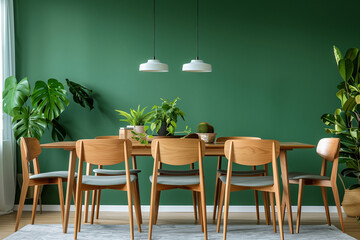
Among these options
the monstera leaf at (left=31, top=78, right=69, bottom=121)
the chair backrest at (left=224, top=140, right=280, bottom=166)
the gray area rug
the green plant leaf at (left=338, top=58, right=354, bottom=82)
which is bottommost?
the gray area rug

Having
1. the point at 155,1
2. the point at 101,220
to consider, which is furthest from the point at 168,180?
the point at 155,1

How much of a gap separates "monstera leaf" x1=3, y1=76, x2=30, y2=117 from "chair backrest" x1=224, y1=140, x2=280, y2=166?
260 cm

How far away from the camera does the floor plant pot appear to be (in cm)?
445

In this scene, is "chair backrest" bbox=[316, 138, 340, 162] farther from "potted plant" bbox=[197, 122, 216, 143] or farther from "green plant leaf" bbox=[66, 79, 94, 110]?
"green plant leaf" bbox=[66, 79, 94, 110]

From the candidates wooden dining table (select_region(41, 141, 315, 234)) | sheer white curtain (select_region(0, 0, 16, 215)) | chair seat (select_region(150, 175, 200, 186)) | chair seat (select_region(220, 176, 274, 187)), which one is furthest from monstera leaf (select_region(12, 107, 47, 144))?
chair seat (select_region(220, 176, 274, 187))

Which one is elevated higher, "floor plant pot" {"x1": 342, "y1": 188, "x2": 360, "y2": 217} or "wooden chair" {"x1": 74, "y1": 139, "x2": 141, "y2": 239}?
"wooden chair" {"x1": 74, "y1": 139, "x2": 141, "y2": 239}

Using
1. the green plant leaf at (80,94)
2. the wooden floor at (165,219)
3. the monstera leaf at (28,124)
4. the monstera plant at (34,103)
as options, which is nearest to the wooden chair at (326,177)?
the wooden floor at (165,219)

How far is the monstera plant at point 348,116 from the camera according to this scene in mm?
4371

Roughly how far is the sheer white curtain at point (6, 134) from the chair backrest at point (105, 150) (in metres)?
1.87

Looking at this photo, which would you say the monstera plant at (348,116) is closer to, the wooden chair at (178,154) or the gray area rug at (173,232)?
the gray area rug at (173,232)

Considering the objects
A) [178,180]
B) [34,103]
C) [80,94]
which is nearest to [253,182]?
[178,180]

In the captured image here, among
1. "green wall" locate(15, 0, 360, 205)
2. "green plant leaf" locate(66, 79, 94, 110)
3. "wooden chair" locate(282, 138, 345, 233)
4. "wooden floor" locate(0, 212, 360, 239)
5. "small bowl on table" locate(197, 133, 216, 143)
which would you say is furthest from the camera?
"green wall" locate(15, 0, 360, 205)

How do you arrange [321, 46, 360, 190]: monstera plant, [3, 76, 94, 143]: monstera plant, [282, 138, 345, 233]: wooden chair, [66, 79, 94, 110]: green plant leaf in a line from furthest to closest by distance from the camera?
[66, 79, 94, 110]: green plant leaf, [3, 76, 94, 143]: monstera plant, [321, 46, 360, 190]: monstera plant, [282, 138, 345, 233]: wooden chair

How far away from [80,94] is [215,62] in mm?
1700
